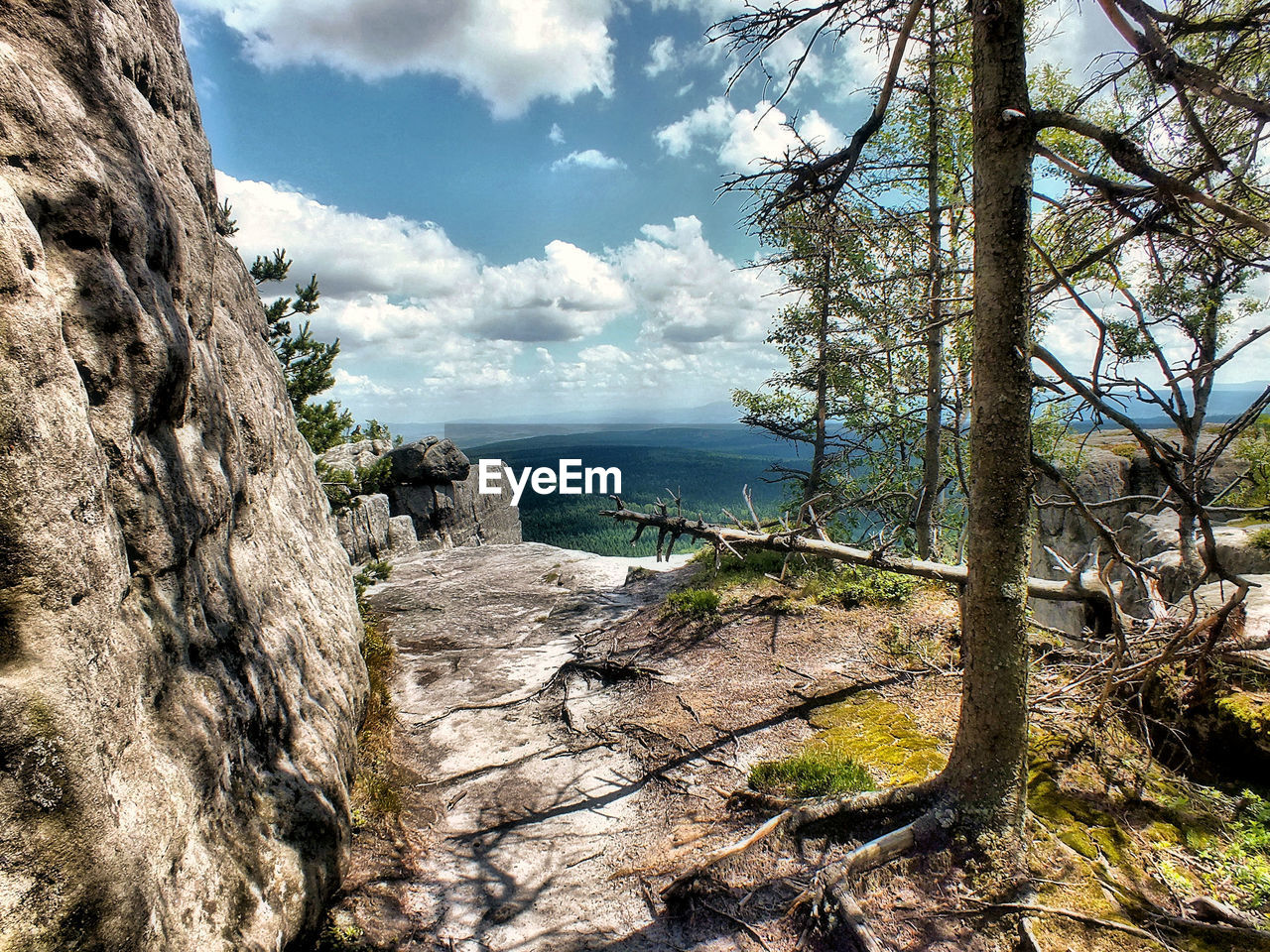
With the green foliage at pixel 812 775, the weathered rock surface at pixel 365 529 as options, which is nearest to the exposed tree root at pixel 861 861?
the green foliage at pixel 812 775

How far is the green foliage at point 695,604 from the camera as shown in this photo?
33.8 feet

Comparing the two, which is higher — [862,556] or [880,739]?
[862,556]

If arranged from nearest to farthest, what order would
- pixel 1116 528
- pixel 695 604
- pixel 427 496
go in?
1. pixel 695 604
2. pixel 1116 528
3. pixel 427 496

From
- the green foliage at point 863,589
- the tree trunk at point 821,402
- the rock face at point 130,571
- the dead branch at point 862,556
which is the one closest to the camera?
the rock face at point 130,571

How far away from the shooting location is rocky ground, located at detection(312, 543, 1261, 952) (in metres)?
3.67

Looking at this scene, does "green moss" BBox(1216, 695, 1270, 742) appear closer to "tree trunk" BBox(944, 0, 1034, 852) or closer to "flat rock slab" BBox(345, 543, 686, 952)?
"tree trunk" BBox(944, 0, 1034, 852)

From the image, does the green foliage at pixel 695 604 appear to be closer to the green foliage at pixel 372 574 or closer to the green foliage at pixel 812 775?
the green foliage at pixel 812 775

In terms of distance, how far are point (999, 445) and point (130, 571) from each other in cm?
519

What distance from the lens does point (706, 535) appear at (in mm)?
6238

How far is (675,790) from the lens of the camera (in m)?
5.80

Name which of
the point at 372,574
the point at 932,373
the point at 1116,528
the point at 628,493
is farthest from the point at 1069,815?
the point at 628,493

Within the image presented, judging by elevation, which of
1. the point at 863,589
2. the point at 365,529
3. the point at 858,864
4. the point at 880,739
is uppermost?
the point at 863,589

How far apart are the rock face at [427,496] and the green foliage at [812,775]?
58.0 feet

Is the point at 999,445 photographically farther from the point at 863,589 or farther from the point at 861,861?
the point at 863,589
